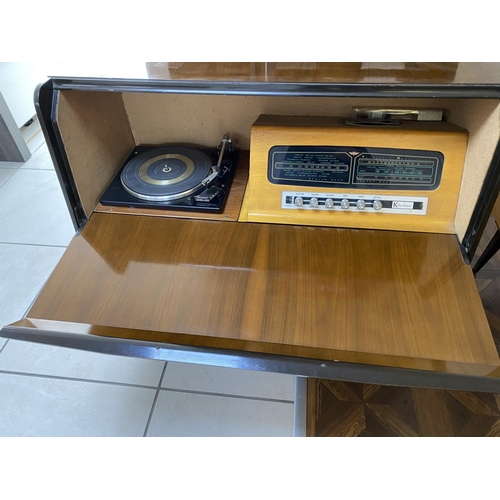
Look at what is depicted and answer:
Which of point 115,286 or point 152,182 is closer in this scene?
point 115,286

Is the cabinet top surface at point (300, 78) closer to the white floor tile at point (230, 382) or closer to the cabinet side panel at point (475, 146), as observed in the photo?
the cabinet side panel at point (475, 146)

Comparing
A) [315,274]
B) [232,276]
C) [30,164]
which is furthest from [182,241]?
[30,164]

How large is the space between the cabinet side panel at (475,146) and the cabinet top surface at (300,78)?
7 centimetres

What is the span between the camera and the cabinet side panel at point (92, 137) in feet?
2.99

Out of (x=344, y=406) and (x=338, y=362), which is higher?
(x=338, y=362)

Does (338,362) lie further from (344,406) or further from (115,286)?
(344,406)

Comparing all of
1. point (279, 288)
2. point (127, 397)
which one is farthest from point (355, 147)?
point (127, 397)

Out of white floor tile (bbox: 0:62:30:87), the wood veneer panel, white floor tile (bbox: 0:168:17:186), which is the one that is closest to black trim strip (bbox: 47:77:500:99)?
the wood veneer panel

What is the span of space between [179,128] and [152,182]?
0.69 feet

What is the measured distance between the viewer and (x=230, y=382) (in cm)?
139

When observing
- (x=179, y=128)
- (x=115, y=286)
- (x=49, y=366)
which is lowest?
(x=49, y=366)

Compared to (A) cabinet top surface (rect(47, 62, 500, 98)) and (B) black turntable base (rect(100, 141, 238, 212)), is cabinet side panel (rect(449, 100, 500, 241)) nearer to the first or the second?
(A) cabinet top surface (rect(47, 62, 500, 98))

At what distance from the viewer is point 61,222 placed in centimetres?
203

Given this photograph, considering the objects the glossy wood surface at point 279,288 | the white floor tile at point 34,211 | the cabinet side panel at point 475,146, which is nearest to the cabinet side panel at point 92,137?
the glossy wood surface at point 279,288
